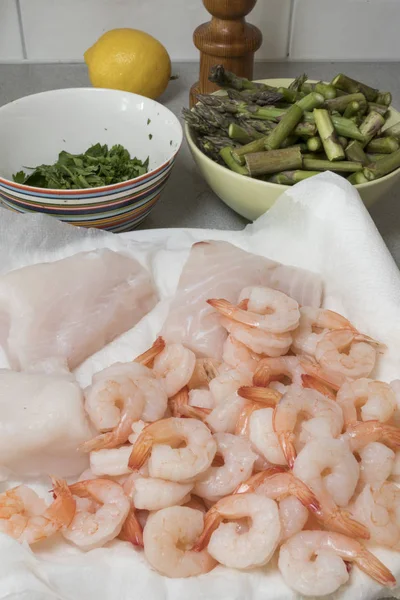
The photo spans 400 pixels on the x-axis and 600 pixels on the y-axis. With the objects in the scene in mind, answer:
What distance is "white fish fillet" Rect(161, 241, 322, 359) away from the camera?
3.73 feet

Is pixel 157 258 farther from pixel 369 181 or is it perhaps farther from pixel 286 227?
pixel 369 181

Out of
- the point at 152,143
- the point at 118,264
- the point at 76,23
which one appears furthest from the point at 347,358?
the point at 76,23

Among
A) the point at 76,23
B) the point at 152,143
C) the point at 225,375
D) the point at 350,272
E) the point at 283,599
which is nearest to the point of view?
the point at 283,599

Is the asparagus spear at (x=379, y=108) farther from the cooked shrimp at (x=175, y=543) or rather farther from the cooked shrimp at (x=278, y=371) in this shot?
the cooked shrimp at (x=175, y=543)

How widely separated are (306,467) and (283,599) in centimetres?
16

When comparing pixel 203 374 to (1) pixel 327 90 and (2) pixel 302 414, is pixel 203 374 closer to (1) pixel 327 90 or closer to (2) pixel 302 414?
(2) pixel 302 414

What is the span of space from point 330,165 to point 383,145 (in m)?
0.14

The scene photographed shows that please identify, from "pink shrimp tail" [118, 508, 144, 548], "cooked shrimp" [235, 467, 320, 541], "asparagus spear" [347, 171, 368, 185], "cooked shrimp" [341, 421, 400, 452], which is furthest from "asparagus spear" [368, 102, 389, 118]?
"pink shrimp tail" [118, 508, 144, 548]

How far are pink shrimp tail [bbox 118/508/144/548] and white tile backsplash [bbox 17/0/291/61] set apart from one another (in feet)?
5.14

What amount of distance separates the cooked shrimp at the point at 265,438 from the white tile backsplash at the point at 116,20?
4.75ft

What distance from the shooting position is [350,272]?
3.76 feet

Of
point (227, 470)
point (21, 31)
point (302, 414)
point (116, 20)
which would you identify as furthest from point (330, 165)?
point (21, 31)

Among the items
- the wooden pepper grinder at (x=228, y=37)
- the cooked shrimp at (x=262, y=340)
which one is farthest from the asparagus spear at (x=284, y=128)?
the cooked shrimp at (x=262, y=340)

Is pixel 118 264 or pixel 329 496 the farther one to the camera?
pixel 118 264
